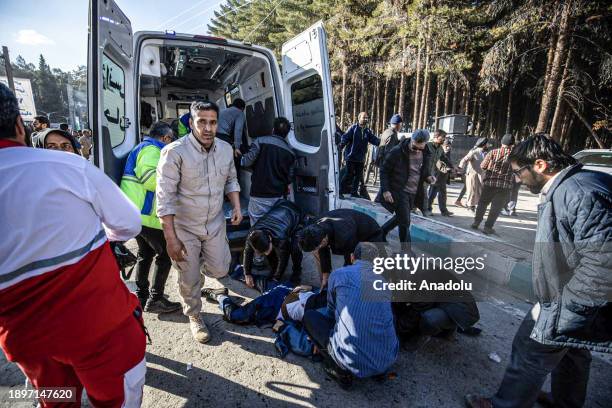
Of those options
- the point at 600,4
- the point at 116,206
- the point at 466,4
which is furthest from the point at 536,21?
the point at 116,206

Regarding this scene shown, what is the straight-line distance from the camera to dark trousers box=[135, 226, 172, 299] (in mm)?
2557

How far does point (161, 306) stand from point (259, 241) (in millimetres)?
1053

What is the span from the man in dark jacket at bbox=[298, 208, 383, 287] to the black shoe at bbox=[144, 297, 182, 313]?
1.30 meters

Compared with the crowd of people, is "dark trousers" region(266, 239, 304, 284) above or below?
below

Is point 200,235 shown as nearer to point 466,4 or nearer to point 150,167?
point 150,167

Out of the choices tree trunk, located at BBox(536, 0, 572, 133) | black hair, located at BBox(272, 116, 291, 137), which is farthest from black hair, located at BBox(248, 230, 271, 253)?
tree trunk, located at BBox(536, 0, 572, 133)

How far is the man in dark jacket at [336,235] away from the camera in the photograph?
263 cm

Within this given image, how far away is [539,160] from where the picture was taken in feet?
5.33

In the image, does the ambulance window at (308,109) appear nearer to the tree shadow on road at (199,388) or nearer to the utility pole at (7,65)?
the tree shadow on road at (199,388)

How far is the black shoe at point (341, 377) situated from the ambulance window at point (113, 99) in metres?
2.53

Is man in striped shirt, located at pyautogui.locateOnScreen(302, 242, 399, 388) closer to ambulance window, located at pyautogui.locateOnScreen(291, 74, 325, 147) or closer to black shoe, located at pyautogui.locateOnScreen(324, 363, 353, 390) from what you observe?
Result: black shoe, located at pyautogui.locateOnScreen(324, 363, 353, 390)

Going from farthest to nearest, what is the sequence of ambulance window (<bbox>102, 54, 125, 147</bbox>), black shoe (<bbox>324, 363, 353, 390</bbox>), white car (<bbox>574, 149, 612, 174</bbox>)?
white car (<bbox>574, 149, 612, 174</bbox>) < ambulance window (<bbox>102, 54, 125, 147</bbox>) < black shoe (<bbox>324, 363, 353, 390</bbox>)

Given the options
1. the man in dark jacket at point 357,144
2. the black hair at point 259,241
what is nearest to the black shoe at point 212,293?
the black hair at point 259,241

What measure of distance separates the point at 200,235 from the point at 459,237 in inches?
137
